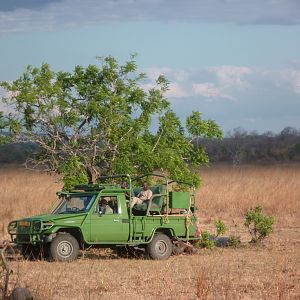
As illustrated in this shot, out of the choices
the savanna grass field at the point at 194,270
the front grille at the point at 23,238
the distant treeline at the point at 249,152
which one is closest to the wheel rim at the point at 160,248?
the savanna grass field at the point at 194,270

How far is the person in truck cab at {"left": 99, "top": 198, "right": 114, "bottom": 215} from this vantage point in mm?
18750

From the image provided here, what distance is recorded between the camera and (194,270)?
53.3 ft

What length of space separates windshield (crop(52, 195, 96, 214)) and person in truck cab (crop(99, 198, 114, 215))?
0.25 metres

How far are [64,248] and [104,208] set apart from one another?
1219 millimetres

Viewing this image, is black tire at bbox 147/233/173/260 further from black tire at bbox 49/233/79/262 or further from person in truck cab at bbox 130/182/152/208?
black tire at bbox 49/233/79/262

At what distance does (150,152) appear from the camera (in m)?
20.6

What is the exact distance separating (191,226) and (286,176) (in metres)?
21.4

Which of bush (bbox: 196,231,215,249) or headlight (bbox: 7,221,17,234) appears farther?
bush (bbox: 196,231,215,249)

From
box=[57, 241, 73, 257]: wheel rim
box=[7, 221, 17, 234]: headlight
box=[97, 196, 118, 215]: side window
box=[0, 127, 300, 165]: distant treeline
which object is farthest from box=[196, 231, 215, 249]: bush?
box=[0, 127, 300, 165]: distant treeline

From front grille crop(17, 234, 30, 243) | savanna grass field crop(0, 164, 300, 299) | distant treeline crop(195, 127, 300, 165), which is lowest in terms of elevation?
savanna grass field crop(0, 164, 300, 299)

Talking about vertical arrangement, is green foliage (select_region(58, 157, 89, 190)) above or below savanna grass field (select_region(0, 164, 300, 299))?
above

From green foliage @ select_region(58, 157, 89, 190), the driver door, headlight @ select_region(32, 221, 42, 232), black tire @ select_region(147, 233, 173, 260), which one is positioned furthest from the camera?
green foliage @ select_region(58, 157, 89, 190)

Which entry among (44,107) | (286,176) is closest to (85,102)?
(44,107)

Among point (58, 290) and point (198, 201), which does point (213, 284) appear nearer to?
point (58, 290)
